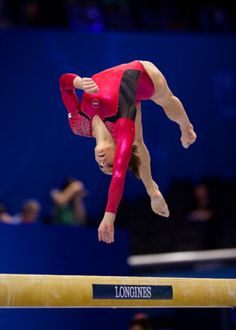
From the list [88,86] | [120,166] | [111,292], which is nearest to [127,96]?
[88,86]

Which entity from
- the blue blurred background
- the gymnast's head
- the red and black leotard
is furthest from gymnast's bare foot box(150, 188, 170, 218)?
the blue blurred background

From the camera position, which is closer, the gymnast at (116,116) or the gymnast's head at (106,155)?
the gymnast at (116,116)

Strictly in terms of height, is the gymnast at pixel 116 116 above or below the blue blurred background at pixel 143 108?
below

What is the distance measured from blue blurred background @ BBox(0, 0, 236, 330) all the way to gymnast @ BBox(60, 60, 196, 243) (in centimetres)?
456

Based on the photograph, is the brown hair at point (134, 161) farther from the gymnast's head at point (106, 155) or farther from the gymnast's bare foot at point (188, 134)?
the gymnast's bare foot at point (188, 134)

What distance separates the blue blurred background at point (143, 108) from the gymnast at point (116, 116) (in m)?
4.56

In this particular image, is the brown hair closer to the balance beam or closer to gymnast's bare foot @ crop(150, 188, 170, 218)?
gymnast's bare foot @ crop(150, 188, 170, 218)

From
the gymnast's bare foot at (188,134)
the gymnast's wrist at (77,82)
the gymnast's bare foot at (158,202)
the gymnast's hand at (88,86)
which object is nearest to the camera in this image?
the gymnast's hand at (88,86)

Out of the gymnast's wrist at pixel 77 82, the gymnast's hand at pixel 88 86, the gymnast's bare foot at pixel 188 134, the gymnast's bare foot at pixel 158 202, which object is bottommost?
the gymnast's bare foot at pixel 158 202

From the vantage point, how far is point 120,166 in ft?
21.8

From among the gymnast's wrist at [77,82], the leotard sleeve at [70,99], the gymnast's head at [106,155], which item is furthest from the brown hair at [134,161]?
the gymnast's wrist at [77,82]

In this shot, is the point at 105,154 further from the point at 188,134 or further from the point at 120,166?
the point at 188,134

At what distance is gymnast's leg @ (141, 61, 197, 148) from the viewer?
727cm

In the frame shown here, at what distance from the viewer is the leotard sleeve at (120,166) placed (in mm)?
6633
